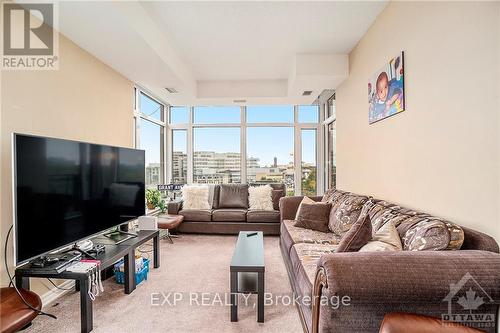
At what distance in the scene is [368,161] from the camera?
2.96 meters

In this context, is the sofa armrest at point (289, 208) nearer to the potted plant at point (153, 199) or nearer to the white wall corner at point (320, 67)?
the white wall corner at point (320, 67)

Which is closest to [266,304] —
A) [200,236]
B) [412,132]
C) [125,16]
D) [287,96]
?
[412,132]

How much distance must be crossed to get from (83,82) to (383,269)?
3268 millimetres

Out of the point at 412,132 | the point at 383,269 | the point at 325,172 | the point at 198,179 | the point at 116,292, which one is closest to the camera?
the point at 383,269

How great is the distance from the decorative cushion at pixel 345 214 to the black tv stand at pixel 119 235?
229 centimetres

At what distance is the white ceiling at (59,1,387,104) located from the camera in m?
2.30

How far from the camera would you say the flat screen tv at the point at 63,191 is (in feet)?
5.49

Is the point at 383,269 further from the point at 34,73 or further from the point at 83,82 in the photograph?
the point at 83,82

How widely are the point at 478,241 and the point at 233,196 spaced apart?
12.5 ft

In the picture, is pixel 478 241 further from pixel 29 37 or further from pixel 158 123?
pixel 158 123

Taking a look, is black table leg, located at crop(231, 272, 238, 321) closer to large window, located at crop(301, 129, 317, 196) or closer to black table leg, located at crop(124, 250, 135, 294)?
black table leg, located at crop(124, 250, 135, 294)

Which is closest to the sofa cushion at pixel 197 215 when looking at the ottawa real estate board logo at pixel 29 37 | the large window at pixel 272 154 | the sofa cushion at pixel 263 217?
the sofa cushion at pixel 263 217

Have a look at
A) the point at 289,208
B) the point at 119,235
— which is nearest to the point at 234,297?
the point at 119,235

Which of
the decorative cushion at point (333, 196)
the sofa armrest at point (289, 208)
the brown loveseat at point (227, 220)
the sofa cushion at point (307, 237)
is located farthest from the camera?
the brown loveseat at point (227, 220)
